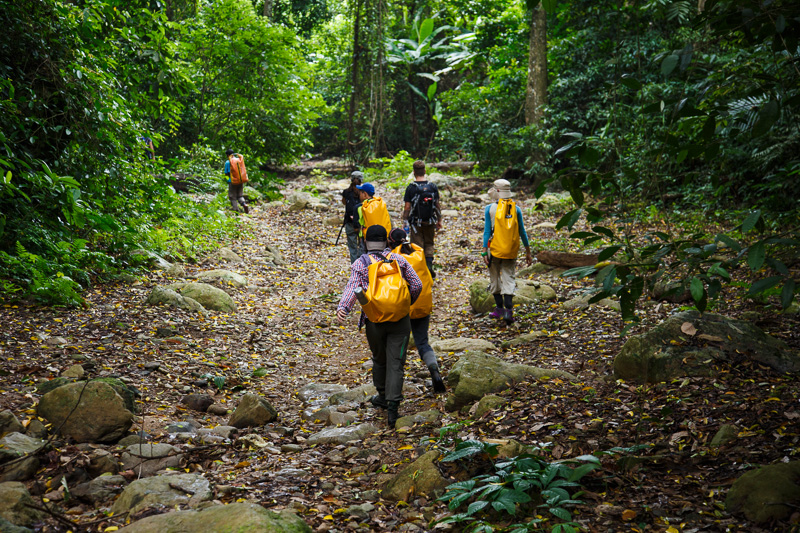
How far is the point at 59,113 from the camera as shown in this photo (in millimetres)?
7008

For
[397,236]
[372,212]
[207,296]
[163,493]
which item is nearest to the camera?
[163,493]

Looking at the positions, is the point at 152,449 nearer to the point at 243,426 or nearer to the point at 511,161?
the point at 243,426

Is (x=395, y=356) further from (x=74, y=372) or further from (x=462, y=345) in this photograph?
(x=74, y=372)

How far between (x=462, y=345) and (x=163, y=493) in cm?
424

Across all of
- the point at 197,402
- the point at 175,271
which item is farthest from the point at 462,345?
the point at 175,271

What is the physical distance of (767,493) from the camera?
9.59 ft

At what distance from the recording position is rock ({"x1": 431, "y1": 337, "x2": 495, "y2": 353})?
22.7ft

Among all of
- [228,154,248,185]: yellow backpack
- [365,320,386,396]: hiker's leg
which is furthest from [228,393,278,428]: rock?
[228,154,248,185]: yellow backpack

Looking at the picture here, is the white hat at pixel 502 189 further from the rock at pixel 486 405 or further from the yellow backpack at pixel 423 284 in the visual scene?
the rock at pixel 486 405

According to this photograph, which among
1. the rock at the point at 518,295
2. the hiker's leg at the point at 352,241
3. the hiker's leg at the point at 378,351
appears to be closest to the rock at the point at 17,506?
the hiker's leg at the point at 378,351

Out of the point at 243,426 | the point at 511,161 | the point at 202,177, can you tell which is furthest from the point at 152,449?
the point at 511,161

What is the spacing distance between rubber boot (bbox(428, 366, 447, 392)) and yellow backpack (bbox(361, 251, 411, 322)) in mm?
941

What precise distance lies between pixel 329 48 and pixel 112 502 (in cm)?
2809

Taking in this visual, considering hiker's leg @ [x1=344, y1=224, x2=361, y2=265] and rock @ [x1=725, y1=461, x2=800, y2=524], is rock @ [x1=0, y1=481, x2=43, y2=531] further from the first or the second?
hiker's leg @ [x1=344, y1=224, x2=361, y2=265]
